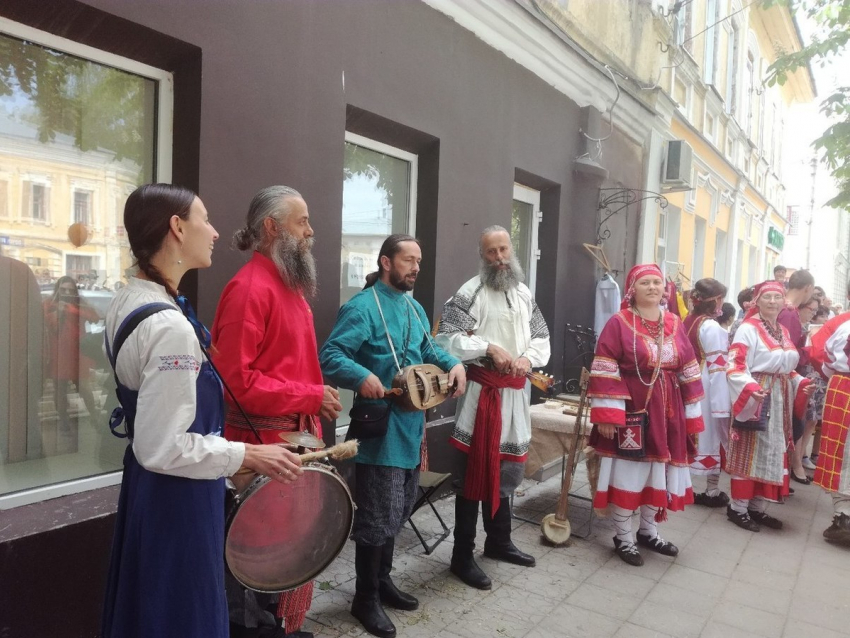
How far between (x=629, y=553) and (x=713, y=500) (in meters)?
1.78

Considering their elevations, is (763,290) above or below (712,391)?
above

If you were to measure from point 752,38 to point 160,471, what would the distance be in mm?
16662

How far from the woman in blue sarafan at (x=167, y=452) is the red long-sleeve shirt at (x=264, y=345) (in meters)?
0.50

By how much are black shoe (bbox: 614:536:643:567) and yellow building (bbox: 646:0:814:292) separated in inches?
232

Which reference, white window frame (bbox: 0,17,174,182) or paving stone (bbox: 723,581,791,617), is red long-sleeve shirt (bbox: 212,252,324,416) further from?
paving stone (bbox: 723,581,791,617)

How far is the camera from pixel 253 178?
340 centimetres

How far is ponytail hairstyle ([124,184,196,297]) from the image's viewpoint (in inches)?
70.4

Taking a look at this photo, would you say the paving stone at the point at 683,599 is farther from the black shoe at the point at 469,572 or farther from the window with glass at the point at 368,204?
the window with glass at the point at 368,204

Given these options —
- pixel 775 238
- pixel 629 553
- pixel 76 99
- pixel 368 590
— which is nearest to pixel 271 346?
pixel 368 590

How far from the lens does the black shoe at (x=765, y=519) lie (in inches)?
198

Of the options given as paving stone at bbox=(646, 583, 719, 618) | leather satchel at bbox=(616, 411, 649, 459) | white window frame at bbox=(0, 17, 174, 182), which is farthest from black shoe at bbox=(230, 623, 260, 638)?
leather satchel at bbox=(616, 411, 649, 459)

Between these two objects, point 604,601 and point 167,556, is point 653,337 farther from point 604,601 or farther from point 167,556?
point 167,556

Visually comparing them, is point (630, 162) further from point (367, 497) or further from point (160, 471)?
point (160, 471)

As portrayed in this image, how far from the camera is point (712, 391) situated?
551 cm
